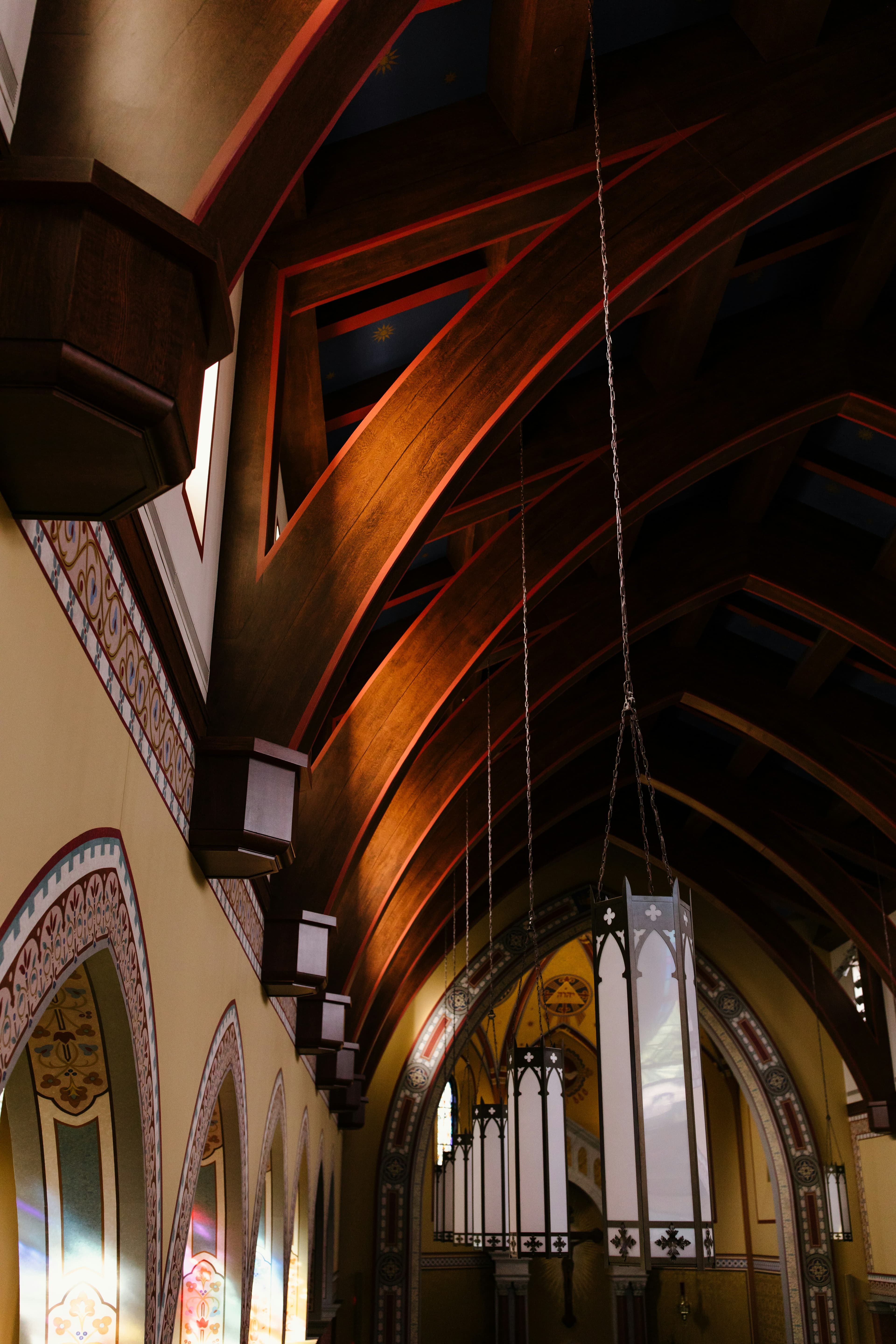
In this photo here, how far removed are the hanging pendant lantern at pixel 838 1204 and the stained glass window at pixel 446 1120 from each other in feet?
18.0

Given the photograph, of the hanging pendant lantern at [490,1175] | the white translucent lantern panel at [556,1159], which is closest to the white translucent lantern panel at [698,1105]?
the white translucent lantern panel at [556,1159]

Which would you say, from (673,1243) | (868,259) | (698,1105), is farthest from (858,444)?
(673,1243)

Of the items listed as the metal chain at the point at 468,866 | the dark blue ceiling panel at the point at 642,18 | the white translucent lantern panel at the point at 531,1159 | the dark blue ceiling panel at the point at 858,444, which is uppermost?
the dark blue ceiling panel at the point at 858,444

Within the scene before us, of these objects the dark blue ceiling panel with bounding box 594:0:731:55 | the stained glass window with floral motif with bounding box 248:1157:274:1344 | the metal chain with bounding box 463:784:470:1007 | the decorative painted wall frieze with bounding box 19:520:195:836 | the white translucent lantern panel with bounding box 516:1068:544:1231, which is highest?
the dark blue ceiling panel with bounding box 594:0:731:55

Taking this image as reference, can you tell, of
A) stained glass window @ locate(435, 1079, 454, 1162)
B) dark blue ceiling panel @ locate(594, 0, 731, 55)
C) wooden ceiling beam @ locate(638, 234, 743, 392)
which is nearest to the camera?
dark blue ceiling panel @ locate(594, 0, 731, 55)

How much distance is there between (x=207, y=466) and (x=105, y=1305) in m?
2.33

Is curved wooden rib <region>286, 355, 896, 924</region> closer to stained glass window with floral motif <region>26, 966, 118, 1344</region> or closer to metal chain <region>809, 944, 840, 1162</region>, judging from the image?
stained glass window with floral motif <region>26, 966, 118, 1344</region>

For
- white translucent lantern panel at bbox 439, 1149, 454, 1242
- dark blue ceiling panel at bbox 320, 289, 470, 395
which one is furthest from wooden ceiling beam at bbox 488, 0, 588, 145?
white translucent lantern panel at bbox 439, 1149, 454, 1242

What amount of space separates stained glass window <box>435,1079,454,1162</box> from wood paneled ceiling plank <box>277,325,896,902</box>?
488 inches

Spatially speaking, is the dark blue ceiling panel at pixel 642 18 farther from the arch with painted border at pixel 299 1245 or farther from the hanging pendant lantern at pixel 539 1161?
the arch with painted border at pixel 299 1245

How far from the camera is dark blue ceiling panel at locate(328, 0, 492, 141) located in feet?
12.7

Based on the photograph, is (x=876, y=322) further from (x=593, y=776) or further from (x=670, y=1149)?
(x=593, y=776)

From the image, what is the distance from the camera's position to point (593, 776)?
12828 mm

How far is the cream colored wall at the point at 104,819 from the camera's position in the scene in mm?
1898
